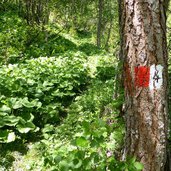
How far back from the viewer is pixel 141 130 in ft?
8.64

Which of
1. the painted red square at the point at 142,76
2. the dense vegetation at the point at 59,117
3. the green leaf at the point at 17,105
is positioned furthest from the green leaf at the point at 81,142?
the green leaf at the point at 17,105

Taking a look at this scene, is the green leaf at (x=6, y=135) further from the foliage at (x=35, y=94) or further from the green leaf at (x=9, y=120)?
the green leaf at (x=9, y=120)

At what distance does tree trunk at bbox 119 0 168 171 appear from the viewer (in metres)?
2.50

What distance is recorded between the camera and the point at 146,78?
101 inches

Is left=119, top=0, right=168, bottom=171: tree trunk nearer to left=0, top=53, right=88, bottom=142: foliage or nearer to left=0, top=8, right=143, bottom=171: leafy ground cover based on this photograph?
left=0, top=8, right=143, bottom=171: leafy ground cover

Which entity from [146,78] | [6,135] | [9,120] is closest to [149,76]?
[146,78]

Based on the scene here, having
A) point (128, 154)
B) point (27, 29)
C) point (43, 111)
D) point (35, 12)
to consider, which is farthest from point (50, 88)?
point (35, 12)

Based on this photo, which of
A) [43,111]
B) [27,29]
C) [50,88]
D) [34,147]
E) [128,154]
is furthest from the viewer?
[27,29]

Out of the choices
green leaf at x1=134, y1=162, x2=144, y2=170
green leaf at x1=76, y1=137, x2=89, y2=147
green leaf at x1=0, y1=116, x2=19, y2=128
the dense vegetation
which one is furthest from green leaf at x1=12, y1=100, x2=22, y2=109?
green leaf at x1=134, y1=162, x2=144, y2=170

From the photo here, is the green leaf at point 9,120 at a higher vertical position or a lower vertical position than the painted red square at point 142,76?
lower

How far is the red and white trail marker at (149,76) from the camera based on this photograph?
8.38 feet

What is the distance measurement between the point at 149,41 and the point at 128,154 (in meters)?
1.08

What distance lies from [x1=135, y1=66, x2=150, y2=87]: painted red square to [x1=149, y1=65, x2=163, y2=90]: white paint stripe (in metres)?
0.03

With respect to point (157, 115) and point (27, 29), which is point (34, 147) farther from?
point (27, 29)
